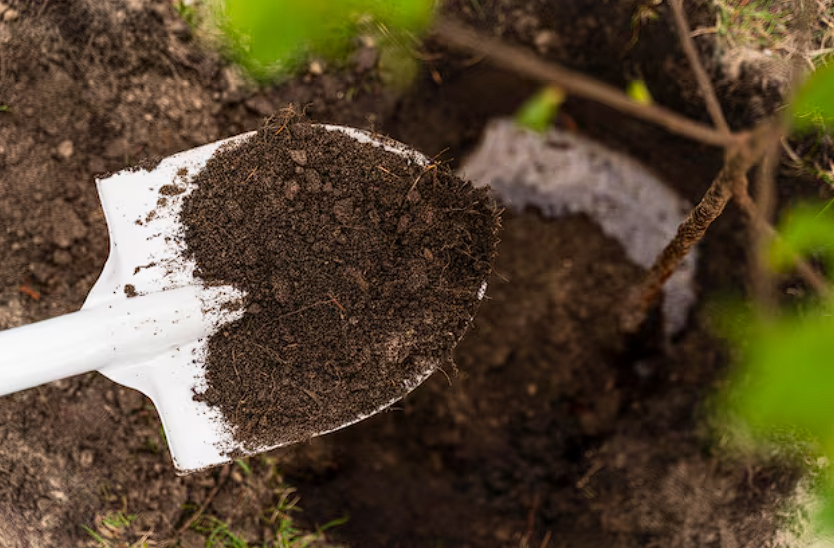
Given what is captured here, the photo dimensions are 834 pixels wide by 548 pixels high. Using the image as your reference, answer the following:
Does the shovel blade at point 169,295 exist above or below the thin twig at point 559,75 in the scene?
below

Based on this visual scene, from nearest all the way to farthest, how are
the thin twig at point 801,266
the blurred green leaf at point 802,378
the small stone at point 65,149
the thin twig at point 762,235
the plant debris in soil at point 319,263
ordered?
the blurred green leaf at point 802,378 < the plant debris in soil at point 319,263 < the thin twig at point 762,235 < the thin twig at point 801,266 < the small stone at point 65,149

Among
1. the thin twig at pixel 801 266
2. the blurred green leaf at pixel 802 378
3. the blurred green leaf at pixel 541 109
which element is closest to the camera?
the blurred green leaf at pixel 802 378

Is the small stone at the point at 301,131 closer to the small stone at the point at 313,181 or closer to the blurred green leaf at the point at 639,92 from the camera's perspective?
the small stone at the point at 313,181

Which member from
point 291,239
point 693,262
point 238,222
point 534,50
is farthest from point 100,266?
point 693,262

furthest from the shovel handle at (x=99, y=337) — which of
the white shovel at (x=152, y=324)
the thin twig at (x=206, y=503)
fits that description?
the thin twig at (x=206, y=503)

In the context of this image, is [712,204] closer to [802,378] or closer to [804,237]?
[804,237]

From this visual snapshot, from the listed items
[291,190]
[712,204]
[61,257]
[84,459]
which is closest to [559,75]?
[712,204]

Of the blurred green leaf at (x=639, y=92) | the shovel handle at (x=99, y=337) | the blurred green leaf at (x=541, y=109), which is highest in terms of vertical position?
the blurred green leaf at (x=639, y=92)

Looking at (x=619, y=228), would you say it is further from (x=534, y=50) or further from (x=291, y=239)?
(x=291, y=239)

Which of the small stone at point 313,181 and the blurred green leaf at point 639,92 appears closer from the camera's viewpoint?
the small stone at point 313,181
